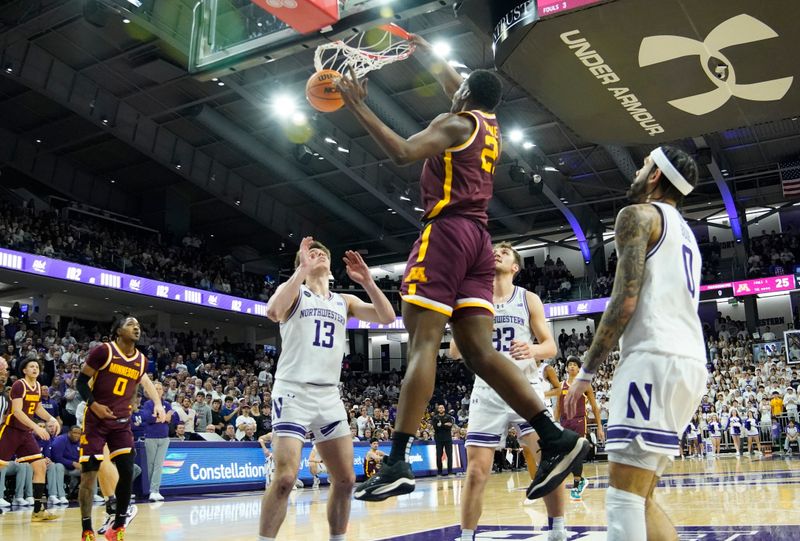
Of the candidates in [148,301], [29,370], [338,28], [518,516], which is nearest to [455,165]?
[338,28]

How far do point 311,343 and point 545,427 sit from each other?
6.46 feet

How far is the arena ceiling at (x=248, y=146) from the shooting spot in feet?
72.1

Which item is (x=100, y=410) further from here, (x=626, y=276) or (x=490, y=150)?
(x=626, y=276)

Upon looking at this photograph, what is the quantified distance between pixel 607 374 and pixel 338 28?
2305cm

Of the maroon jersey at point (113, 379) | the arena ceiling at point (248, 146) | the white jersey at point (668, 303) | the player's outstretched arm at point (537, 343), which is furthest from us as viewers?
the arena ceiling at point (248, 146)

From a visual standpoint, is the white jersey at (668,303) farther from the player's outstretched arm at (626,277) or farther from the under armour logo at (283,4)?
the under armour logo at (283,4)

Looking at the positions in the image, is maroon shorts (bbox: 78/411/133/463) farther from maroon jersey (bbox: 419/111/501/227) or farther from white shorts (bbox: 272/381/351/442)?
maroon jersey (bbox: 419/111/501/227)

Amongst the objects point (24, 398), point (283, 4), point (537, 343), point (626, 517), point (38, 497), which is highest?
point (283, 4)

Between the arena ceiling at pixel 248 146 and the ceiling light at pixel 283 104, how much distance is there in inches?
13.1

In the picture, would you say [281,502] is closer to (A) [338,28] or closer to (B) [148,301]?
(A) [338,28]

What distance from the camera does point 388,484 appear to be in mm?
3260

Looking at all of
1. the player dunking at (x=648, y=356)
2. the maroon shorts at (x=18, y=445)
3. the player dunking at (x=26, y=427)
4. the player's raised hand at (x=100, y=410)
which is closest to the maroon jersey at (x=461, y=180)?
the player dunking at (x=648, y=356)

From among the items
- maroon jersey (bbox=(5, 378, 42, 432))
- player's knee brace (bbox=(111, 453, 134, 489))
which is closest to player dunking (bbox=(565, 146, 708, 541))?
player's knee brace (bbox=(111, 453, 134, 489))

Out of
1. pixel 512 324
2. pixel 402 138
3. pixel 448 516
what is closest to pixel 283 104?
pixel 448 516
